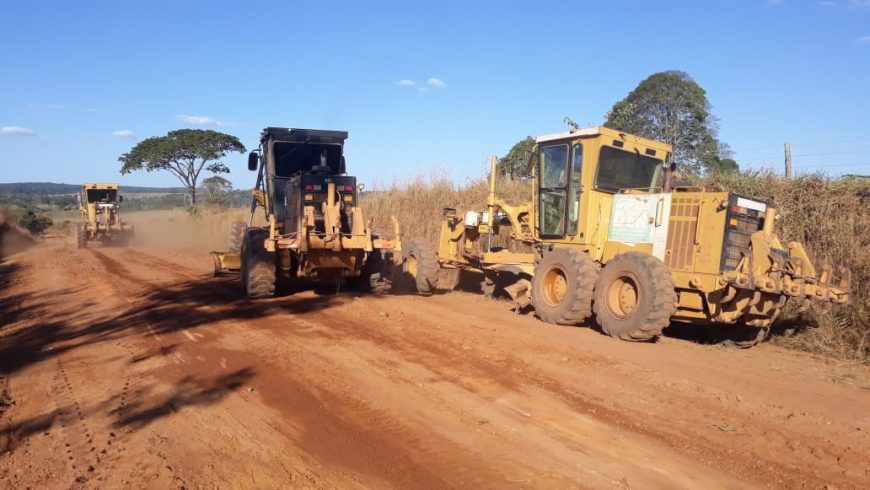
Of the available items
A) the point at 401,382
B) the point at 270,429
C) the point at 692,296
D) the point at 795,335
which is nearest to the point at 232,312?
the point at 401,382

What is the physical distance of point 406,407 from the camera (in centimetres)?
517

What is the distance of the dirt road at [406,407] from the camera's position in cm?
402

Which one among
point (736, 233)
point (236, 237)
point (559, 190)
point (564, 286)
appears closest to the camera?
point (736, 233)

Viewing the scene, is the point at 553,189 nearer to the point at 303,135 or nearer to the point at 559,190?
the point at 559,190

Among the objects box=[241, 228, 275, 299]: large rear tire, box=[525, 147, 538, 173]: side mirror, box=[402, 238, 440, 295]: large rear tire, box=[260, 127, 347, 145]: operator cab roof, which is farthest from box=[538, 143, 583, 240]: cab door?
box=[241, 228, 275, 299]: large rear tire

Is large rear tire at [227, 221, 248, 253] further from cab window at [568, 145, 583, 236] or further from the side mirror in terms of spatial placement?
cab window at [568, 145, 583, 236]

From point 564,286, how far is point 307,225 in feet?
13.8

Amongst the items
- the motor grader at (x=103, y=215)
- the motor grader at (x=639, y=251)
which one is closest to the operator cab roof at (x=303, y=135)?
the motor grader at (x=639, y=251)

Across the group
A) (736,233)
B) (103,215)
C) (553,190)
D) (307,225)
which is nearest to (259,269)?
(307,225)

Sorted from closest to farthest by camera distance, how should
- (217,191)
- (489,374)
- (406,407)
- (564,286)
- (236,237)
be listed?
1. (406,407)
2. (489,374)
3. (564,286)
4. (236,237)
5. (217,191)

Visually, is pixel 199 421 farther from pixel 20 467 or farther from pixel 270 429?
pixel 20 467

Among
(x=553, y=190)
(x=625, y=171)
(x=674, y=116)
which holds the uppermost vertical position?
(x=674, y=116)

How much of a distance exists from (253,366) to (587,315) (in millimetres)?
4647

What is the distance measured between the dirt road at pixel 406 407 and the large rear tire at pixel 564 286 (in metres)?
0.24
